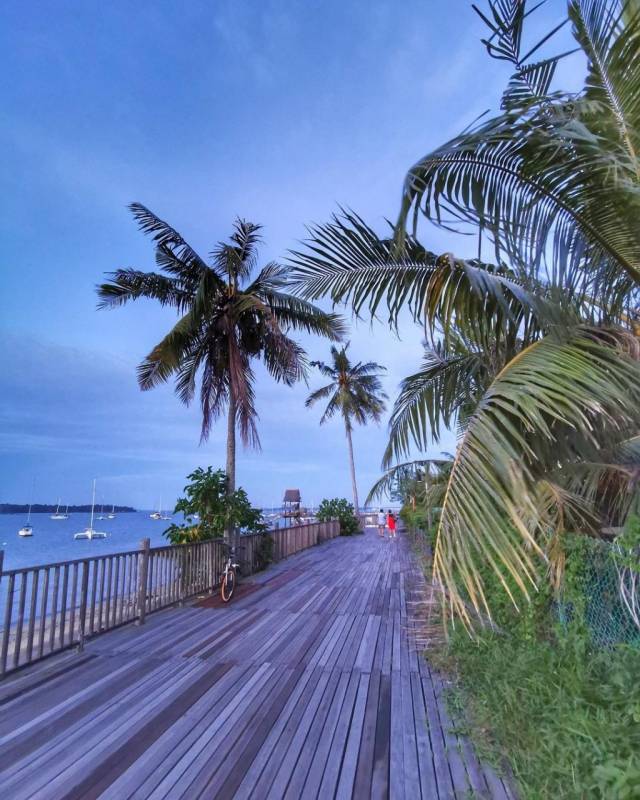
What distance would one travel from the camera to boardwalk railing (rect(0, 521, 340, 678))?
3.73 metres

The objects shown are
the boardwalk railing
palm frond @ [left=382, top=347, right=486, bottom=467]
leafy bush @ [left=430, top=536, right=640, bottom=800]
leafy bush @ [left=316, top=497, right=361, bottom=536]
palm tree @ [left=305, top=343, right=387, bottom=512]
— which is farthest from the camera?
palm tree @ [left=305, top=343, right=387, bottom=512]

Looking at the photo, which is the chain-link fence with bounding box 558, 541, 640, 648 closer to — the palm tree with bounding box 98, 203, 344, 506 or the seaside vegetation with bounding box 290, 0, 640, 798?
the seaside vegetation with bounding box 290, 0, 640, 798

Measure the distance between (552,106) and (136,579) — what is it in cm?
605

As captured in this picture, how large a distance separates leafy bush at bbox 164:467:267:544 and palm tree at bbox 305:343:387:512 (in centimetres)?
1793

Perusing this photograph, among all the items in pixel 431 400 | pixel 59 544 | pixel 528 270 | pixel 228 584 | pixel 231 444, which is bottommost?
pixel 59 544

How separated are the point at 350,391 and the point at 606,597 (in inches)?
937

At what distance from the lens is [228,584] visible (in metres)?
6.58

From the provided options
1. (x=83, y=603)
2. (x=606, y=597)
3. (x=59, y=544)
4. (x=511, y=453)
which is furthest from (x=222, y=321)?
(x=59, y=544)

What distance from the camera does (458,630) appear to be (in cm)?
403

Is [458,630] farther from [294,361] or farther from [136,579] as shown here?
[294,361]

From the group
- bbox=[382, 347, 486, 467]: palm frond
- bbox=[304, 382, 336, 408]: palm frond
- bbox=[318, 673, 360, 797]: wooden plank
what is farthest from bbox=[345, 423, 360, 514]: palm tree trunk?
bbox=[318, 673, 360, 797]: wooden plank

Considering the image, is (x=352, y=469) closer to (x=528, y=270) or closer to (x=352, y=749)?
(x=352, y=749)

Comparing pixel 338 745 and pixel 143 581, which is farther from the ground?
pixel 143 581

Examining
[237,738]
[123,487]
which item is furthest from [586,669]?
[123,487]
